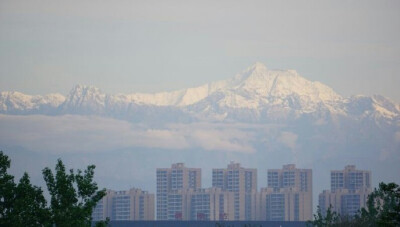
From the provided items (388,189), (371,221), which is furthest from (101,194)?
(371,221)

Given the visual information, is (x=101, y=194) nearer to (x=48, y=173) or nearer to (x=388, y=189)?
(x=48, y=173)

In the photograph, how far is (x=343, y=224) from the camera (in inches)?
3319

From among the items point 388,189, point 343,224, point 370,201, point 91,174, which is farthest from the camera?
point 370,201

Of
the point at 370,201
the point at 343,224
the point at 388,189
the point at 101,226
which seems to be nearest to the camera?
the point at 388,189

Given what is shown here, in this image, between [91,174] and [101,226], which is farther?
[91,174]

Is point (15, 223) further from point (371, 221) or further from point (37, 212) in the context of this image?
point (371, 221)

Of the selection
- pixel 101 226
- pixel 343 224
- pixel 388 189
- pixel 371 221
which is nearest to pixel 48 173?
pixel 101 226

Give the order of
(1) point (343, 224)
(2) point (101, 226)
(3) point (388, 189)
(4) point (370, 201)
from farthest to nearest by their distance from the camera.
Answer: (4) point (370, 201) → (1) point (343, 224) → (2) point (101, 226) → (3) point (388, 189)

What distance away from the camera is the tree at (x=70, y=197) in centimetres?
6038

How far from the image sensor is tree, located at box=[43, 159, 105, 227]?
2377 inches

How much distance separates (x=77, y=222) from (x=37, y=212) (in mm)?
2050

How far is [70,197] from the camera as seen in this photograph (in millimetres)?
61656

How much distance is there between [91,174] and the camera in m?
62.3

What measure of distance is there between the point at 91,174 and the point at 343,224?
26.8 metres
